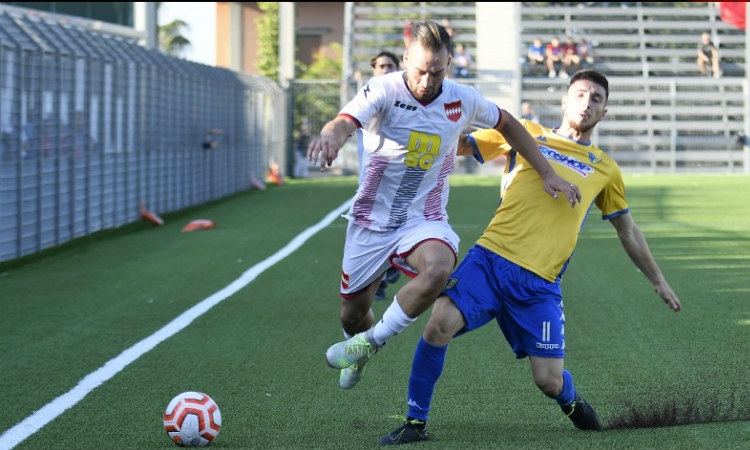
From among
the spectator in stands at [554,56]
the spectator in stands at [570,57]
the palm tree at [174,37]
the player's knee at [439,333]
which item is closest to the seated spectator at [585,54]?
the spectator in stands at [570,57]

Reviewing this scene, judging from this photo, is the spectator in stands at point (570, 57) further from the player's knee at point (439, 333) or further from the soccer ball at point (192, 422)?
the soccer ball at point (192, 422)

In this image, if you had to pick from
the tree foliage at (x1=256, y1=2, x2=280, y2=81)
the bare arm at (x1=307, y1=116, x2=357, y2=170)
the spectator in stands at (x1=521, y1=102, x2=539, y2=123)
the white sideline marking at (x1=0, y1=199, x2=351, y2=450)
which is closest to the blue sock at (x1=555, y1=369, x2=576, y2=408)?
the bare arm at (x1=307, y1=116, x2=357, y2=170)

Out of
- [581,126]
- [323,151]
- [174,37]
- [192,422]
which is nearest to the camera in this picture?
[323,151]

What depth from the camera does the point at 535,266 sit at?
6.29m

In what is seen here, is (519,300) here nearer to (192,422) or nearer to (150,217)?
(192,422)

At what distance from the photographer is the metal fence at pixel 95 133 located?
14789mm

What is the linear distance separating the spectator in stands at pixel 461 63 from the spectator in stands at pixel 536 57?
2.05 m

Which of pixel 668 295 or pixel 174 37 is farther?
pixel 174 37

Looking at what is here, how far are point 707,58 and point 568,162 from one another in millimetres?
34346

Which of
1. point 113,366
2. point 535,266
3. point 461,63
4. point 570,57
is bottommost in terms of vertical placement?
point 113,366

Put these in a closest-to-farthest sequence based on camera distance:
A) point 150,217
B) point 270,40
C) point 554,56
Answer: point 150,217 → point 554,56 → point 270,40

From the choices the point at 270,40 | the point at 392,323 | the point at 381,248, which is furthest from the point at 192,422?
the point at 270,40

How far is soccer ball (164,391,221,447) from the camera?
19.9ft

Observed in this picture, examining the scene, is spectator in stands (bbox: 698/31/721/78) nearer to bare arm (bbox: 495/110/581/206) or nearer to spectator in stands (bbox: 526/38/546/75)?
spectator in stands (bbox: 526/38/546/75)
